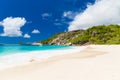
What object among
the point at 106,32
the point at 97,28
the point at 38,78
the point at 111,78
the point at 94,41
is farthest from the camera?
the point at 97,28

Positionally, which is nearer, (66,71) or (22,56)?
(66,71)

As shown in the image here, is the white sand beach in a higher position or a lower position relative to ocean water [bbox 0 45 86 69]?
lower

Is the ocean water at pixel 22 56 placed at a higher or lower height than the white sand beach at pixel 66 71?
higher

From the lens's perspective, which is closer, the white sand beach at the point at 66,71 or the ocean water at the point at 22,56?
the white sand beach at the point at 66,71

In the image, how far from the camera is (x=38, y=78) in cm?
896

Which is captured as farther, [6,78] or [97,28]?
[97,28]

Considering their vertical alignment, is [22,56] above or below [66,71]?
above

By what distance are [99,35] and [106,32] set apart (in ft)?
29.5

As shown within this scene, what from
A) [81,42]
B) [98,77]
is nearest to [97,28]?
[81,42]

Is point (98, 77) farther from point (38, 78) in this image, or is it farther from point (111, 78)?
point (38, 78)

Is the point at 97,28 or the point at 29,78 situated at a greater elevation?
the point at 97,28

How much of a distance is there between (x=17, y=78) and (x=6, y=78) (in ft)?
1.84

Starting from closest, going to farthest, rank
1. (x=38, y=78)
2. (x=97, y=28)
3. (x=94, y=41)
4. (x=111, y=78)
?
(x=111, y=78)
(x=38, y=78)
(x=94, y=41)
(x=97, y=28)

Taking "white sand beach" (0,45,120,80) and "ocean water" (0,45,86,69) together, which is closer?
"white sand beach" (0,45,120,80)
